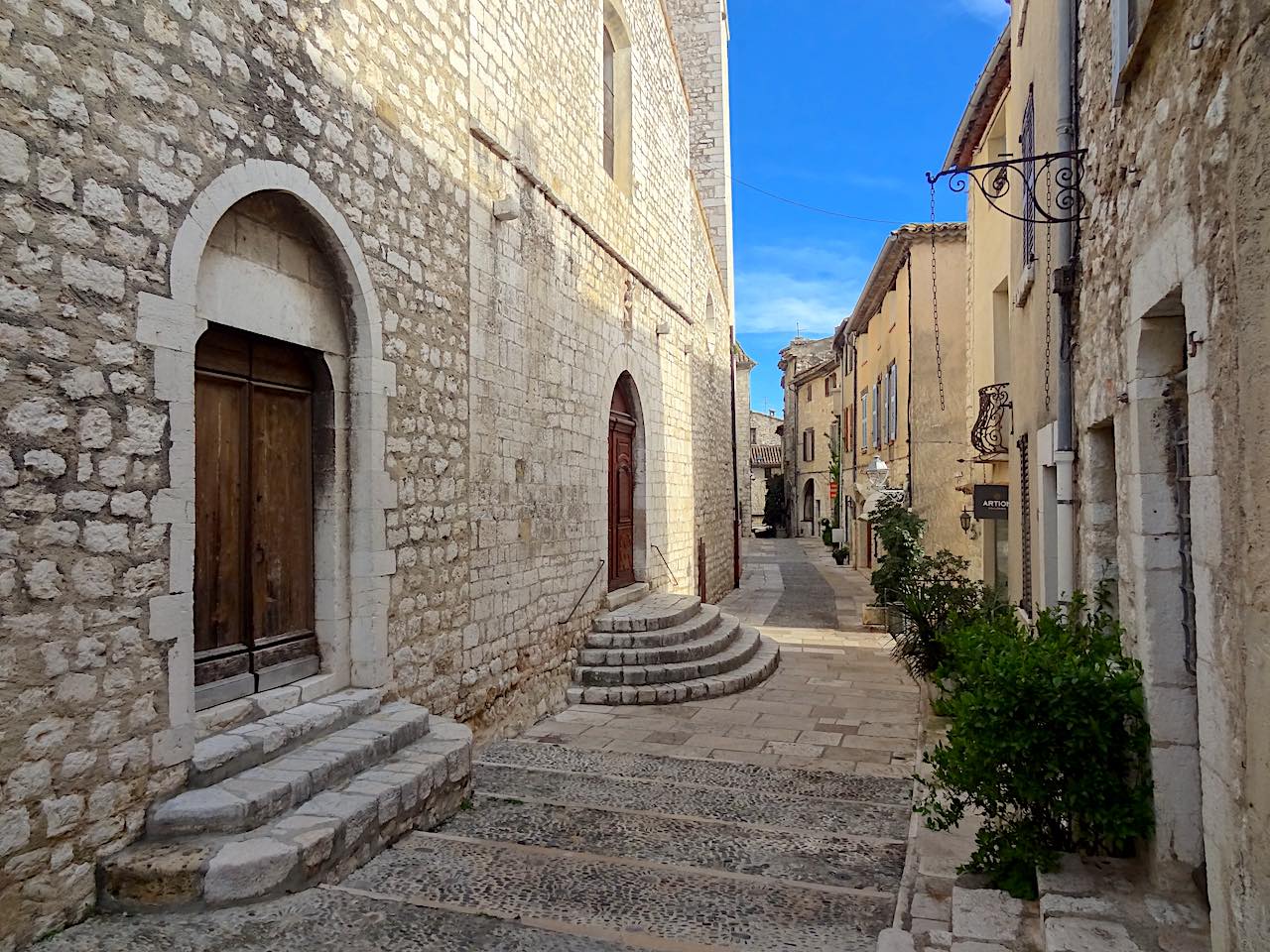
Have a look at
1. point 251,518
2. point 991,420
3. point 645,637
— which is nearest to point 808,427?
point 991,420

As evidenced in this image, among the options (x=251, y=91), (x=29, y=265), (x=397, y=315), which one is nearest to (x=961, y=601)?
(x=397, y=315)

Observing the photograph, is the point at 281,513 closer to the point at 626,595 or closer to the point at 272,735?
the point at 272,735

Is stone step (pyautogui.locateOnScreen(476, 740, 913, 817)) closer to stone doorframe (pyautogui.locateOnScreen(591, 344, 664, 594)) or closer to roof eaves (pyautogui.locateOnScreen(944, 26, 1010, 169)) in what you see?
stone doorframe (pyautogui.locateOnScreen(591, 344, 664, 594))

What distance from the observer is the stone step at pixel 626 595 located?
367 inches

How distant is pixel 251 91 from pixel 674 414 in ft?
28.9

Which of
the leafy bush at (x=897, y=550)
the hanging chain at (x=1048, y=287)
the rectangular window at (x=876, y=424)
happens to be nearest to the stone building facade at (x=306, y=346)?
the hanging chain at (x=1048, y=287)

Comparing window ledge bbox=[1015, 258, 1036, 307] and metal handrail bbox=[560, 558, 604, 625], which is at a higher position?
window ledge bbox=[1015, 258, 1036, 307]

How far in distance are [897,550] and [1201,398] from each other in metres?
8.95

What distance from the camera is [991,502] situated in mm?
8977

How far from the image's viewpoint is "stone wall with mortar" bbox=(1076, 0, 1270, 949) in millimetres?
2082

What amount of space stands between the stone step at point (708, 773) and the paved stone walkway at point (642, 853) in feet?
0.06

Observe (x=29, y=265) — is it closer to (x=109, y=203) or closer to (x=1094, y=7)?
(x=109, y=203)

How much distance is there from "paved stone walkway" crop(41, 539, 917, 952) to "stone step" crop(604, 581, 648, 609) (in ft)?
5.59

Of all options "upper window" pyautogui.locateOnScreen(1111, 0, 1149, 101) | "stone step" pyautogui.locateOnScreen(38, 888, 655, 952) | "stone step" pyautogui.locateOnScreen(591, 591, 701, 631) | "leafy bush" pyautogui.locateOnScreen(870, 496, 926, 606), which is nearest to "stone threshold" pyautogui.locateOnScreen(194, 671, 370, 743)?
"stone step" pyautogui.locateOnScreen(38, 888, 655, 952)
